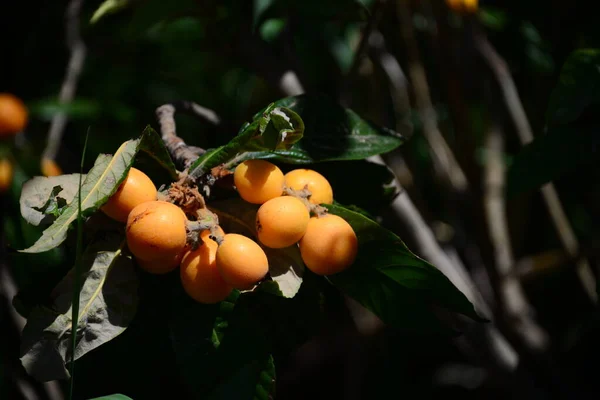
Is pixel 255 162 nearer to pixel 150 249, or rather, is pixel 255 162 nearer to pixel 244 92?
pixel 150 249

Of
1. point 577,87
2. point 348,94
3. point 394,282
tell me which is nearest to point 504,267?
point 348,94

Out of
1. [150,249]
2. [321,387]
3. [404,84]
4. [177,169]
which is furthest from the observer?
[321,387]

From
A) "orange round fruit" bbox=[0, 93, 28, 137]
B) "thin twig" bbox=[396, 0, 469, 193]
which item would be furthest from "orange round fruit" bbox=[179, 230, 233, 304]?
"orange round fruit" bbox=[0, 93, 28, 137]

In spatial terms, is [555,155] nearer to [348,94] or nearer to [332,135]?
[332,135]

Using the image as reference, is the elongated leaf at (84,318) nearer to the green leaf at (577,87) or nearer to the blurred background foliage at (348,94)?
the blurred background foliage at (348,94)

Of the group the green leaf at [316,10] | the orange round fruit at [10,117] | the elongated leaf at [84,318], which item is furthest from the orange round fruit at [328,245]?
the orange round fruit at [10,117]

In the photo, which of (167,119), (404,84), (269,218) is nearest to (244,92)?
(404,84)
